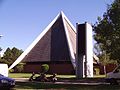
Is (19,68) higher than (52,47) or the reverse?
the reverse

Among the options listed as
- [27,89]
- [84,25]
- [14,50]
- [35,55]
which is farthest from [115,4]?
[14,50]

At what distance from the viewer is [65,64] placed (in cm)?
7062

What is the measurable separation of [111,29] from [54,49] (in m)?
32.4

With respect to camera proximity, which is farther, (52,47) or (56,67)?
(52,47)

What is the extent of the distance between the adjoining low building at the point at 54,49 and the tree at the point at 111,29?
976 inches

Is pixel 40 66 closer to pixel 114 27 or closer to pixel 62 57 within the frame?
pixel 62 57

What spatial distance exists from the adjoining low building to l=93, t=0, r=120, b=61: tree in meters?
24.8

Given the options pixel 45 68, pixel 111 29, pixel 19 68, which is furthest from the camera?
pixel 19 68

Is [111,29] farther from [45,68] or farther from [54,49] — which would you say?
[54,49]

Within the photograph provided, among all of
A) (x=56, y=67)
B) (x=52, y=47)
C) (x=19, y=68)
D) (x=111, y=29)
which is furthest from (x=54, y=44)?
(x=111, y=29)

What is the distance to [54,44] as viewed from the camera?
7375 centimetres

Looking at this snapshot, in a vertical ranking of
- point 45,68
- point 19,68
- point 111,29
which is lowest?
point 45,68

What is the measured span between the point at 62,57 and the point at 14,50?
31.9 m

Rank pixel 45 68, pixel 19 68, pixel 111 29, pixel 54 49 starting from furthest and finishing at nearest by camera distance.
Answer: pixel 19 68, pixel 54 49, pixel 45 68, pixel 111 29
